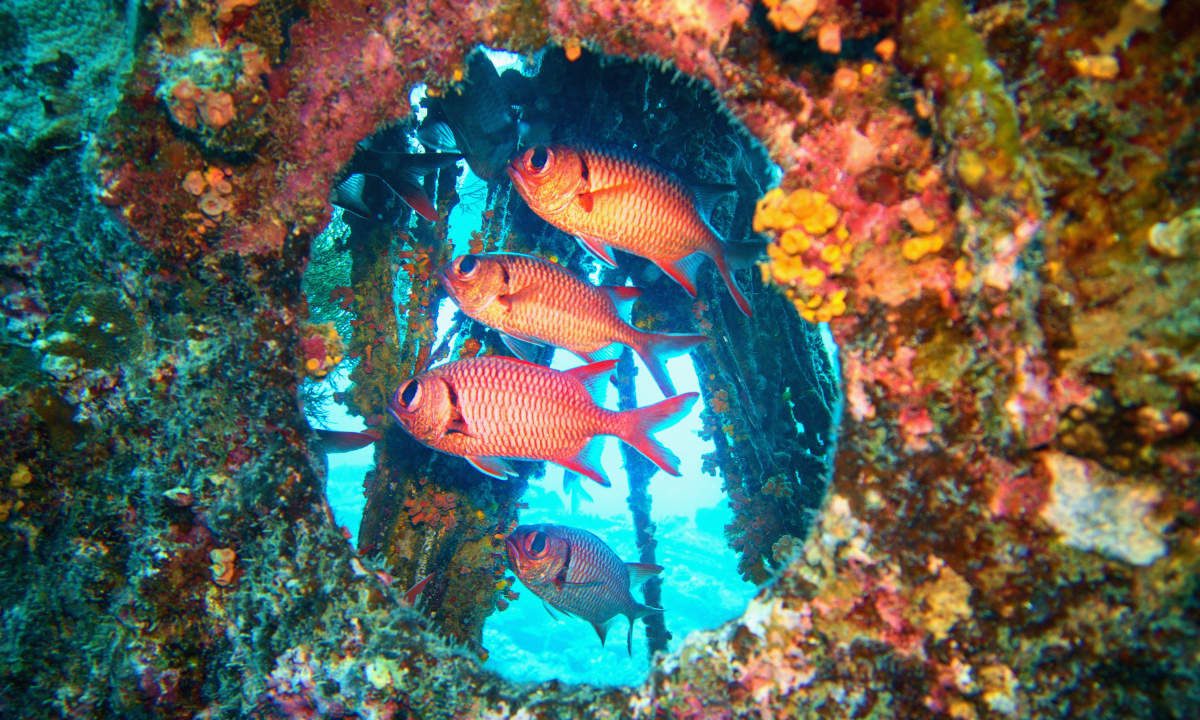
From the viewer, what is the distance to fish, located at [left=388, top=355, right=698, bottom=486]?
264cm

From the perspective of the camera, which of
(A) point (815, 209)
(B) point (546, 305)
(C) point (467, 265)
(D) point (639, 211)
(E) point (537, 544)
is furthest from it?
(E) point (537, 544)

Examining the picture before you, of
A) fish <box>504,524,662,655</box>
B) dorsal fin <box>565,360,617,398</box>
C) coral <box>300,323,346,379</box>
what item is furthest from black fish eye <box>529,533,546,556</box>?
coral <box>300,323,346,379</box>

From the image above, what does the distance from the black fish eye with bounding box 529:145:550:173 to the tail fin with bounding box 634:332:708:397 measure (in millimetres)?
1318

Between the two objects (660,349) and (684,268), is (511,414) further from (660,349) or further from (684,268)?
(684,268)

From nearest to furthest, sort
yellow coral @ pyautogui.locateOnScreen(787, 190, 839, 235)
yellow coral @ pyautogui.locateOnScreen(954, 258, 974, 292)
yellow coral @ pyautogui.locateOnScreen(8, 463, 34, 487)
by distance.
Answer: yellow coral @ pyautogui.locateOnScreen(954, 258, 974, 292) → yellow coral @ pyautogui.locateOnScreen(787, 190, 839, 235) → yellow coral @ pyautogui.locateOnScreen(8, 463, 34, 487)

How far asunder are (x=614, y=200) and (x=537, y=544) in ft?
8.73

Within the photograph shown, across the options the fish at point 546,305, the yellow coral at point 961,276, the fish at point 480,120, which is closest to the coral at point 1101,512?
the yellow coral at point 961,276

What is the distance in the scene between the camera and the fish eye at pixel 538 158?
262cm

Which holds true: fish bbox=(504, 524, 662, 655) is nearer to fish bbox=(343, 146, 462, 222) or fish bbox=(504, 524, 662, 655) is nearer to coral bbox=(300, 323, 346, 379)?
coral bbox=(300, 323, 346, 379)

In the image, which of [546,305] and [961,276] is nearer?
[961,276]

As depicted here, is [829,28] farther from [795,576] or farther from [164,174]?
[164,174]

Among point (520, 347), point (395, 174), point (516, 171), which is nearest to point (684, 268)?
point (516, 171)

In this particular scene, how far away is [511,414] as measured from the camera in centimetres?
267

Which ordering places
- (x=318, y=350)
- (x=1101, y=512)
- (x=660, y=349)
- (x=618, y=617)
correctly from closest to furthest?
(x=1101, y=512), (x=318, y=350), (x=660, y=349), (x=618, y=617)
